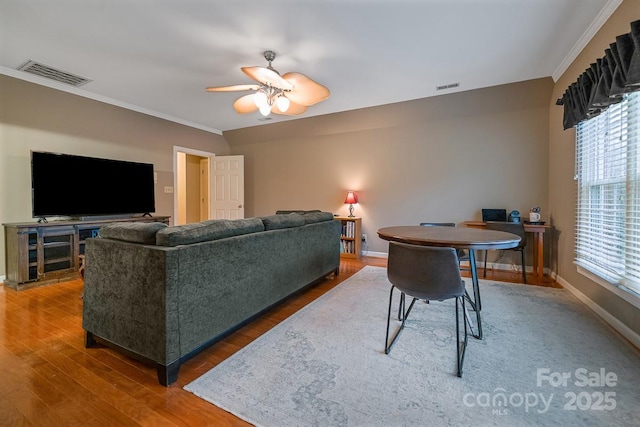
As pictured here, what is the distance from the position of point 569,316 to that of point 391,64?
9.68ft

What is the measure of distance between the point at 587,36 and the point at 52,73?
224 inches

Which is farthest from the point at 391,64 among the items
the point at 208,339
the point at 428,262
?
the point at 208,339

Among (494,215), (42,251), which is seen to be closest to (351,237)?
(494,215)

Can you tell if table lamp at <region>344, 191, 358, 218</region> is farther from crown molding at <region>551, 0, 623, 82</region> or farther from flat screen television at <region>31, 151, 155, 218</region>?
flat screen television at <region>31, 151, 155, 218</region>

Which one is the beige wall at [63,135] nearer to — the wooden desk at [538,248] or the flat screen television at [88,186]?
the flat screen television at [88,186]

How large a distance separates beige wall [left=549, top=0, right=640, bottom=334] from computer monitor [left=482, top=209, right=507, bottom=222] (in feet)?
1.72

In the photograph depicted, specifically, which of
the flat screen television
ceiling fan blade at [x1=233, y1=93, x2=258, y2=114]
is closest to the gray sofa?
ceiling fan blade at [x1=233, y1=93, x2=258, y2=114]

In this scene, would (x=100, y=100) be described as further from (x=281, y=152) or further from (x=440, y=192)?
(x=440, y=192)

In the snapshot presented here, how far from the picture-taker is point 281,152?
18.6 ft

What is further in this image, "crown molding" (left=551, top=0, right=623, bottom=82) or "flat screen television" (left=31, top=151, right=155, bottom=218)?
"flat screen television" (left=31, top=151, right=155, bottom=218)

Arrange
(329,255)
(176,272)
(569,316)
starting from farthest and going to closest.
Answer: (329,255) → (569,316) → (176,272)

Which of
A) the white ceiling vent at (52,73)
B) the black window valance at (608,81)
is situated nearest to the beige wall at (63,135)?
the white ceiling vent at (52,73)

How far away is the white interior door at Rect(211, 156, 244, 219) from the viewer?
18.9 feet

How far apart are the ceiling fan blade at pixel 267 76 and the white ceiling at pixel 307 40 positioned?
418 millimetres
